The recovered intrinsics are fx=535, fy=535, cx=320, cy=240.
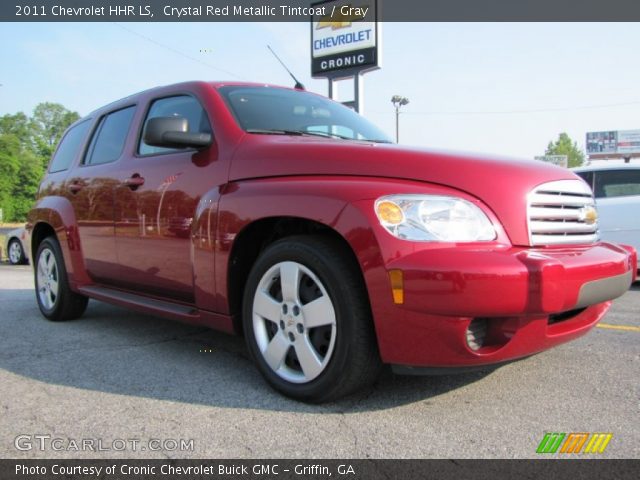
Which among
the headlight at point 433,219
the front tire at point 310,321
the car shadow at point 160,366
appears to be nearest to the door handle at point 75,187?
the car shadow at point 160,366

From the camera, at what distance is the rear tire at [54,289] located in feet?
14.9

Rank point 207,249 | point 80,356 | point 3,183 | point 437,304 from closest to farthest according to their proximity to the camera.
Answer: point 437,304
point 207,249
point 80,356
point 3,183

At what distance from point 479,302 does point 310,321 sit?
804mm

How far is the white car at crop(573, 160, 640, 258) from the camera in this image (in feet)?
21.4

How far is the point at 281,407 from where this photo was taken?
255cm

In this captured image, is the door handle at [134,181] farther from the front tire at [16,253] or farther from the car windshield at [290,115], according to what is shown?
the front tire at [16,253]

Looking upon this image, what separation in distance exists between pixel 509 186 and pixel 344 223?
2.48ft

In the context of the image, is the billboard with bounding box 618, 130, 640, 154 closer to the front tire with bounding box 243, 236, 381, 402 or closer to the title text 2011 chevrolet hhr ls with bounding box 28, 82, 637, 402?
the title text 2011 chevrolet hhr ls with bounding box 28, 82, 637, 402

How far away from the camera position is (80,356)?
348 centimetres

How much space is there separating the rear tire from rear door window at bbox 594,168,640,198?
612 cm

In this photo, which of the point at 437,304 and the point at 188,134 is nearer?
the point at 437,304
